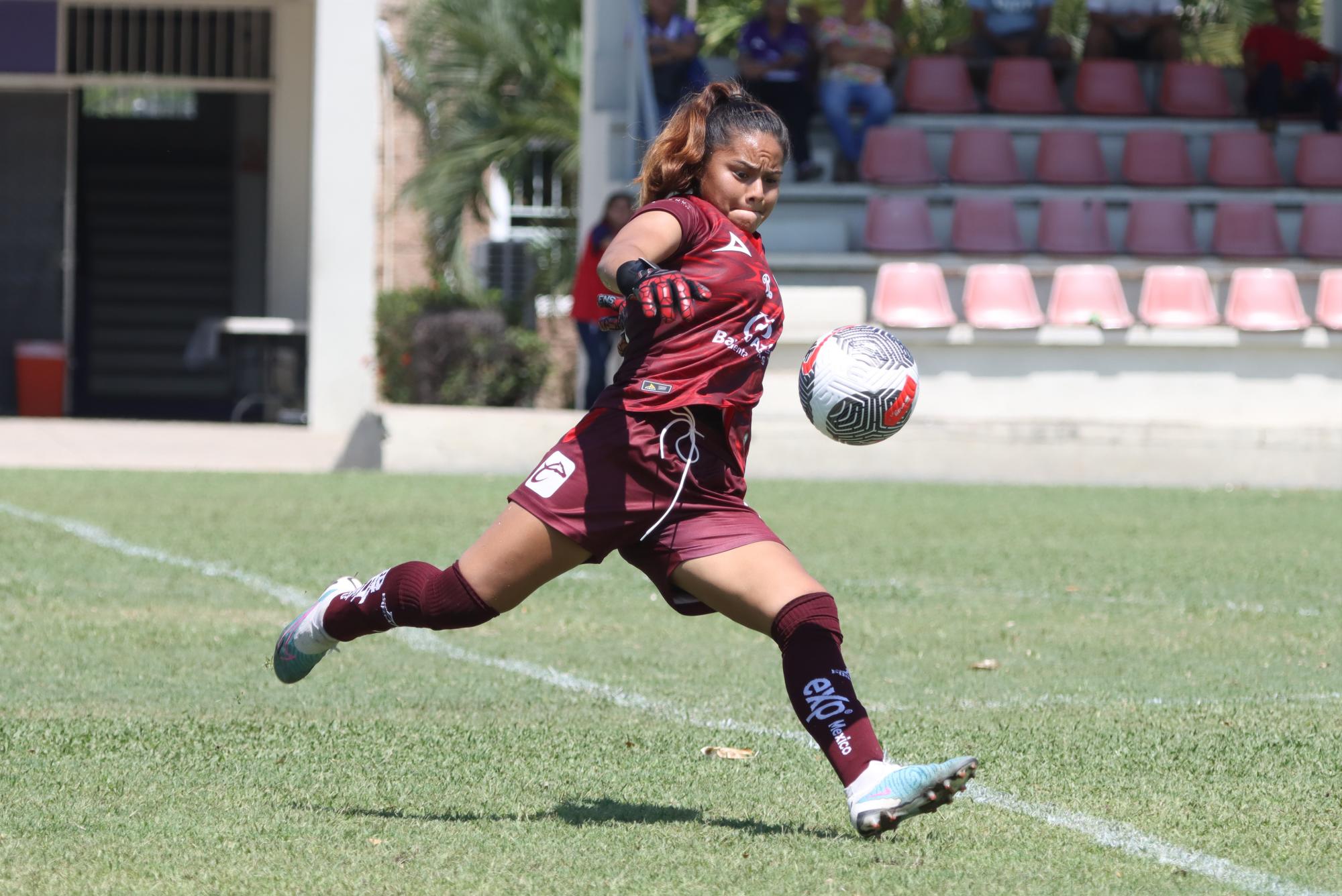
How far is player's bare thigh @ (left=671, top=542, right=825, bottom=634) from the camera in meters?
4.08

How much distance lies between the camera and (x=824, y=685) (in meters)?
4.00

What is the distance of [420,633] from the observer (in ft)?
23.5

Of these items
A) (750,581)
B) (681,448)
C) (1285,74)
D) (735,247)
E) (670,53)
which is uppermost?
(1285,74)

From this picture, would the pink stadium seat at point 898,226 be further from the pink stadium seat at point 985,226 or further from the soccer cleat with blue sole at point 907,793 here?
the soccer cleat with blue sole at point 907,793

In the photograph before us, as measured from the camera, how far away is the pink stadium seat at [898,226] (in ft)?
54.5

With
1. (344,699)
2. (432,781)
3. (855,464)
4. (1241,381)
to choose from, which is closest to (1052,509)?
(855,464)

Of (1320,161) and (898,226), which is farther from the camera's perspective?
(1320,161)

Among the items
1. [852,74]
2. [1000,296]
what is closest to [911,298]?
[1000,296]

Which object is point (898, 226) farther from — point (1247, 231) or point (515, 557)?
point (515, 557)

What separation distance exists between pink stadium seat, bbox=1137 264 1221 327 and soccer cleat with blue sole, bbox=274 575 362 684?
40.1 ft

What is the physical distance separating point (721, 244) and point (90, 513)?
7455 millimetres

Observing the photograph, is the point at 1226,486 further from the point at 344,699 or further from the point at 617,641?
the point at 344,699

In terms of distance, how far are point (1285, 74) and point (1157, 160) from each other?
79.3 inches

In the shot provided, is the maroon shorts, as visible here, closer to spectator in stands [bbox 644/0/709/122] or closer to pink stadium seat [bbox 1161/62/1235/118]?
spectator in stands [bbox 644/0/709/122]
